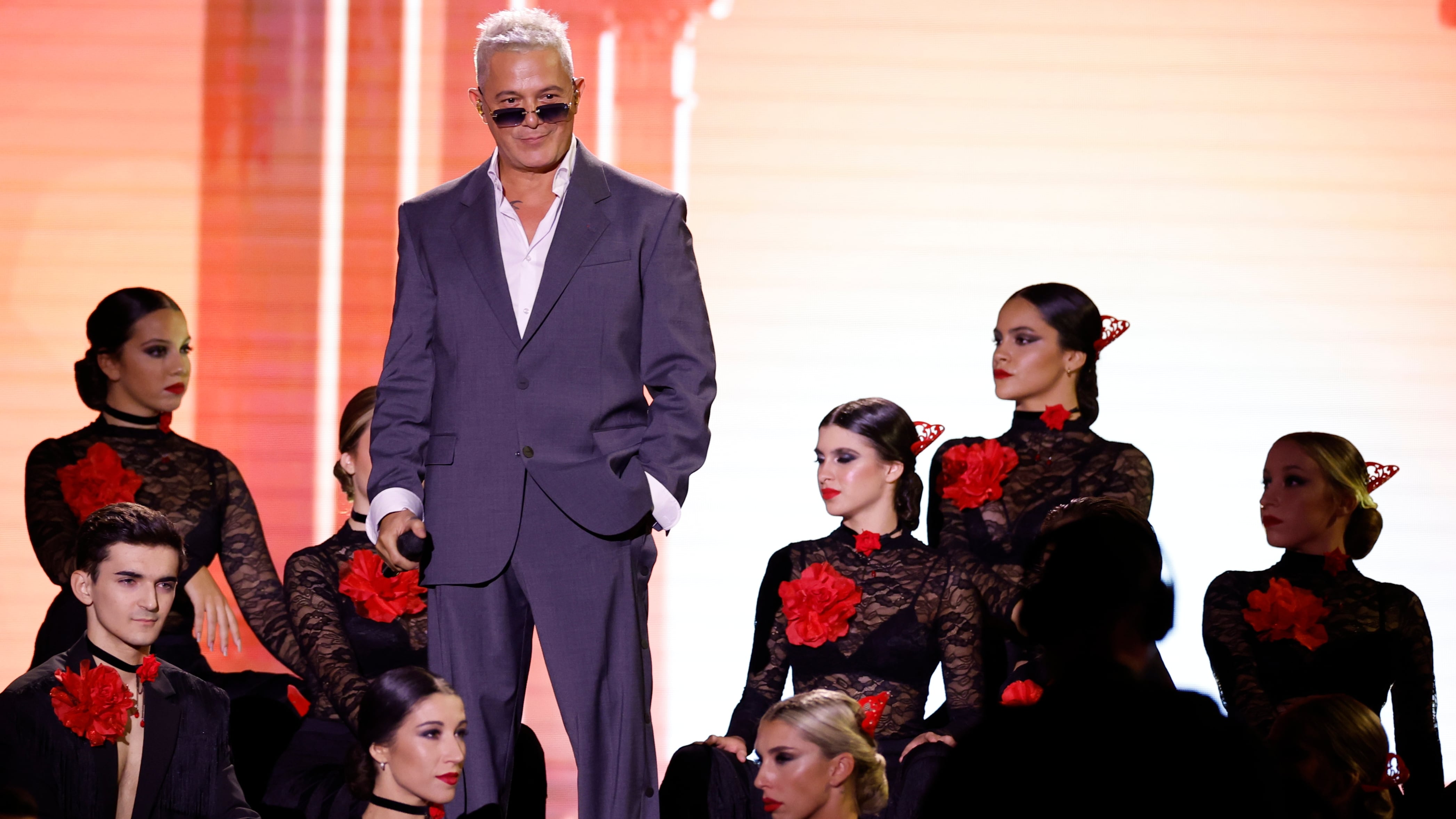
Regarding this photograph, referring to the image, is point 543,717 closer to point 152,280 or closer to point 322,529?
point 322,529

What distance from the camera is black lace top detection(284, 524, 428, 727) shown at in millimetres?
3436

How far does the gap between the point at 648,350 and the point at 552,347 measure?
0.56 feet

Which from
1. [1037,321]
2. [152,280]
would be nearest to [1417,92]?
[1037,321]

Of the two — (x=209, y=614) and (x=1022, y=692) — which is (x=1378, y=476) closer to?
(x=1022, y=692)

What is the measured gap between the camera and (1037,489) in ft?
11.9

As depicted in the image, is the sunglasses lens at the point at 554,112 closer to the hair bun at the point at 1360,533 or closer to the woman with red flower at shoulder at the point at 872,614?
the woman with red flower at shoulder at the point at 872,614

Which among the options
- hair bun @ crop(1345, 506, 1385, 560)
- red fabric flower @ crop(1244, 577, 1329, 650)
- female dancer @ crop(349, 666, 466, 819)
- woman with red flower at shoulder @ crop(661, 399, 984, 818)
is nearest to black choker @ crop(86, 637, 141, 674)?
female dancer @ crop(349, 666, 466, 819)

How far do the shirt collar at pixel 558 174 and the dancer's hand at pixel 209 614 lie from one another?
153 cm

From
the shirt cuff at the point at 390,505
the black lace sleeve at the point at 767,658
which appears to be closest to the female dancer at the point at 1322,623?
the black lace sleeve at the point at 767,658

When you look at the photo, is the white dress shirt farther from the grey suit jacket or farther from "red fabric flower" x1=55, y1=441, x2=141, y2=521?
"red fabric flower" x1=55, y1=441, x2=141, y2=521

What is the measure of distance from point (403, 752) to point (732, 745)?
0.67 meters

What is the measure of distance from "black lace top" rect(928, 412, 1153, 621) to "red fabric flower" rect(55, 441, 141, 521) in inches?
77.8

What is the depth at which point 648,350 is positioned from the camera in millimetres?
2602

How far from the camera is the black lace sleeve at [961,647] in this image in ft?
10.8
